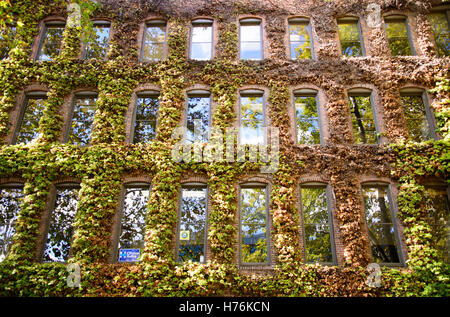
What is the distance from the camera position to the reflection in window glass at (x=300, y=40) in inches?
455

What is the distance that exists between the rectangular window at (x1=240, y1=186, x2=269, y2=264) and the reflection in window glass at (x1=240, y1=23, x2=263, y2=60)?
5.58 metres

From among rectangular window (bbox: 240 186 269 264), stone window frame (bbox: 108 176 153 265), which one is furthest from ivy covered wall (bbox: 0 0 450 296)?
rectangular window (bbox: 240 186 269 264)

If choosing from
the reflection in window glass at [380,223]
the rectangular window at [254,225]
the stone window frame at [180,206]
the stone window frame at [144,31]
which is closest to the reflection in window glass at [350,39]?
the reflection in window glass at [380,223]

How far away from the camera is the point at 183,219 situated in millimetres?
9211

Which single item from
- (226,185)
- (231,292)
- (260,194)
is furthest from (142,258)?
(260,194)

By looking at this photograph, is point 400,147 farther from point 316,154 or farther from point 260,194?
point 260,194

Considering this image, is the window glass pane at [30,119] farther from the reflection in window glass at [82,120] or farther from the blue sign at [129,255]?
the blue sign at [129,255]

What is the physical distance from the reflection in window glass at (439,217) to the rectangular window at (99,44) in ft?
42.6

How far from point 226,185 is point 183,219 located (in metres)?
1.76

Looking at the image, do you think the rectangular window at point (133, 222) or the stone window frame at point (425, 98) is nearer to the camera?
the rectangular window at point (133, 222)

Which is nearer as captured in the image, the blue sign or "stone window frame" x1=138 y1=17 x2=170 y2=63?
the blue sign

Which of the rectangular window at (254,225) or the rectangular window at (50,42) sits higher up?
the rectangular window at (50,42)

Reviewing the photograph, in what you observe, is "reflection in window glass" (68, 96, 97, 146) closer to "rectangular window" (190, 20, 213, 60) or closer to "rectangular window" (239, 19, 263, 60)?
"rectangular window" (190, 20, 213, 60)

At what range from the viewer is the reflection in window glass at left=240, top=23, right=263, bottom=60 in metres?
11.7
